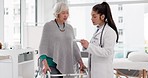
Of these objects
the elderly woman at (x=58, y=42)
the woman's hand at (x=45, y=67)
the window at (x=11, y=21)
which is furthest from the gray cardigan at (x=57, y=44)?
the window at (x=11, y=21)

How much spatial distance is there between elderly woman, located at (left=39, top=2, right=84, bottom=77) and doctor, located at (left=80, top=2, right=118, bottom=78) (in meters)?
0.35

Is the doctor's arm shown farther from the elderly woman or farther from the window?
the window

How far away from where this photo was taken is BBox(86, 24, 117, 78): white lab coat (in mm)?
2000

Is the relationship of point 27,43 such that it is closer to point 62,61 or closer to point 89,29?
point 89,29

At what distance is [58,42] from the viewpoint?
2.39m

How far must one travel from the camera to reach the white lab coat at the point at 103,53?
2000mm

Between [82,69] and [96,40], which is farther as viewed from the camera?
[82,69]

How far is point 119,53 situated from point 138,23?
83 centimetres

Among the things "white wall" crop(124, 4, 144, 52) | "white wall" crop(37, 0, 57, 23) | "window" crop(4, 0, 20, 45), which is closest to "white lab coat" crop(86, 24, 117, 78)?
"window" crop(4, 0, 20, 45)

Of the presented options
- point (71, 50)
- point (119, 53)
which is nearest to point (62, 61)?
point (71, 50)

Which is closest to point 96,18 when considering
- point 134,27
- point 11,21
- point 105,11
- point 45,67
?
point 105,11

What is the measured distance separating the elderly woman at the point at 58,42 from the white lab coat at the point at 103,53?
38cm

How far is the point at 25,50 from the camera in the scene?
3.44 metres

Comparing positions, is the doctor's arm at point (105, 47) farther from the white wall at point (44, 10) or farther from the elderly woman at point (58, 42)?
the white wall at point (44, 10)
